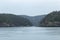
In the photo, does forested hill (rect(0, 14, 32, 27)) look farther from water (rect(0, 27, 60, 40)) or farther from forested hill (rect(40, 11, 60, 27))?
water (rect(0, 27, 60, 40))

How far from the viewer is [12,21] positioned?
140 m

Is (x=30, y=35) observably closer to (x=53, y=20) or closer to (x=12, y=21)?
(x=53, y=20)

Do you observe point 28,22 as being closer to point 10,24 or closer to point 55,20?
point 10,24

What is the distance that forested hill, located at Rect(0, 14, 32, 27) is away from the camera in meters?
134

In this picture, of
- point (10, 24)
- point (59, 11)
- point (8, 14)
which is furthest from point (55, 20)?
point (8, 14)

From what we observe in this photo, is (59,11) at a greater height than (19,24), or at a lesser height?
greater

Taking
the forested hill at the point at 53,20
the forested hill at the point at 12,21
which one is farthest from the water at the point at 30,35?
the forested hill at the point at 12,21

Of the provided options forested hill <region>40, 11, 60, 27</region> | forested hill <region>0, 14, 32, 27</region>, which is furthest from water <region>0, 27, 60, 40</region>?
forested hill <region>0, 14, 32, 27</region>

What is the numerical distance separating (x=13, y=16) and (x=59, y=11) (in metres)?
30.7

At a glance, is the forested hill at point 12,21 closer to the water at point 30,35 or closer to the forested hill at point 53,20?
the forested hill at point 53,20

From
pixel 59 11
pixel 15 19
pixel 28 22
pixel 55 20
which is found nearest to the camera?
pixel 55 20

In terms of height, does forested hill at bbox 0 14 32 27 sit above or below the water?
below

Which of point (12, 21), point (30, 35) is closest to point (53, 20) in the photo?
point (12, 21)

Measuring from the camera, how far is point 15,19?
482 ft
